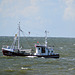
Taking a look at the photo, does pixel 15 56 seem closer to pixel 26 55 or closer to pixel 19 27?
pixel 26 55

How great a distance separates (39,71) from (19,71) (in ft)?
11.7

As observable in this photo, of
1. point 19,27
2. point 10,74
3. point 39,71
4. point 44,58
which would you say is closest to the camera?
point 10,74

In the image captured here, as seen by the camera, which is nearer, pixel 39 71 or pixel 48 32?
pixel 39 71

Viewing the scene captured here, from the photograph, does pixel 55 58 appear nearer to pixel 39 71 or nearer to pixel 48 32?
pixel 48 32

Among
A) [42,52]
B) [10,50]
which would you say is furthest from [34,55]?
[10,50]

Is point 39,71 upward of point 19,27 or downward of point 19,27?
downward

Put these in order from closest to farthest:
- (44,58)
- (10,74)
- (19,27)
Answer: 1. (10,74)
2. (44,58)
3. (19,27)

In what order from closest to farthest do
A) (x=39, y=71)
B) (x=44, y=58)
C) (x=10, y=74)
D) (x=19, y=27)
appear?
1. (x=10, y=74)
2. (x=39, y=71)
3. (x=44, y=58)
4. (x=19, y=27)

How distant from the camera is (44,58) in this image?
70125 mm

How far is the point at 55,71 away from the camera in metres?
48.8

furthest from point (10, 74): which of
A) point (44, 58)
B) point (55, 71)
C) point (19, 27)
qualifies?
point (19, 27)

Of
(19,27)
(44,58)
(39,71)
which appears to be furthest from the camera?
(19,27)

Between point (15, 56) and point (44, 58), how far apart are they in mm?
8166

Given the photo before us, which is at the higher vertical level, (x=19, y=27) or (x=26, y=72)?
(x=19, y=27)
